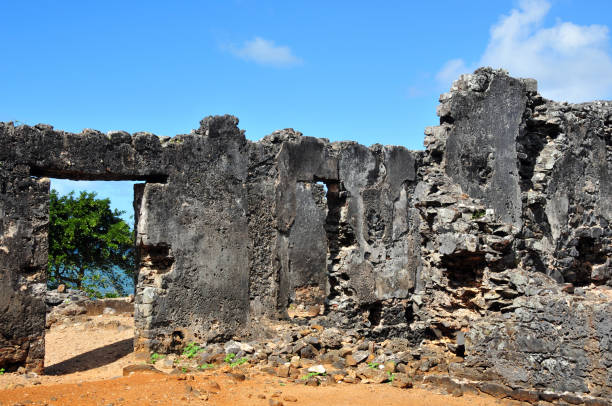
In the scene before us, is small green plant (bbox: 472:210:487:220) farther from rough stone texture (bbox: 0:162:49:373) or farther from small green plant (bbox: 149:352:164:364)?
rough stone texture (bbox: 0:162:49:373)

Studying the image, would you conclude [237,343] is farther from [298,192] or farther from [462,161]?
[462,161]

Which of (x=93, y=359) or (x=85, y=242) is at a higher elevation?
(x=85, y=242)

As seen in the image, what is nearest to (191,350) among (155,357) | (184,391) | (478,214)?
(155,357)

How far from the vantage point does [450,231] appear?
8180 mm

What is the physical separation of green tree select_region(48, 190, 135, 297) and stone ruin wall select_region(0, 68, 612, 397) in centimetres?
822

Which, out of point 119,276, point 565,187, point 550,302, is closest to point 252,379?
point 550,302

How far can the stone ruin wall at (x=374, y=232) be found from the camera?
6.85m

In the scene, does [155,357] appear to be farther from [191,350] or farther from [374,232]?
[374,232]

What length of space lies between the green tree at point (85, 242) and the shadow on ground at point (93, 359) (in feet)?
24.5

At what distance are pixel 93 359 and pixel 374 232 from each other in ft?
16.1

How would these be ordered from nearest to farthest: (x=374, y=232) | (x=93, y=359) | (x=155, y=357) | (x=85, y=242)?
1. (x=155, y=357)
2. (x=93, y=359)
3. (x=374, y=232)
4. (x=85, y=242)

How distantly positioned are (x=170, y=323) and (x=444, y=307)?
11.9 feet

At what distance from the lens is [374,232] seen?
11.3 metres

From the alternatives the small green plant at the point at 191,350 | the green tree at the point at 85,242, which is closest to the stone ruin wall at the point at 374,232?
the small green plant at the point at 191,350
